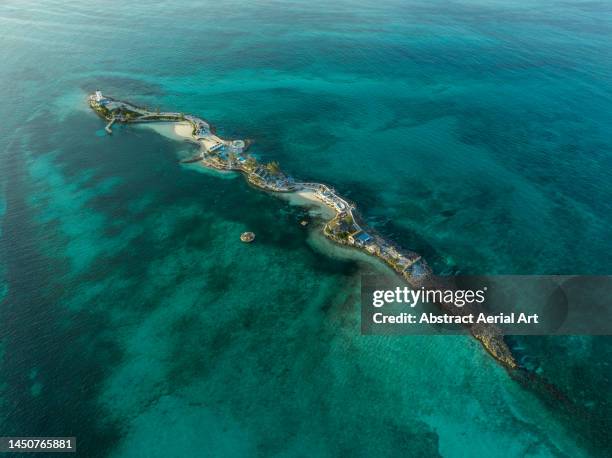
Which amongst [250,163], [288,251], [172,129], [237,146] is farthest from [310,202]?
[172,129]

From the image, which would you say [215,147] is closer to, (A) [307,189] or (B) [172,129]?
(B) [172,129]

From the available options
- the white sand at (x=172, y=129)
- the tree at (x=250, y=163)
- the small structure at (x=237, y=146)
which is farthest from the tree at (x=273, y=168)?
the white sand at (x=172, y=129)

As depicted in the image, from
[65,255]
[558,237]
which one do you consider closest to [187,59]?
[65,255]

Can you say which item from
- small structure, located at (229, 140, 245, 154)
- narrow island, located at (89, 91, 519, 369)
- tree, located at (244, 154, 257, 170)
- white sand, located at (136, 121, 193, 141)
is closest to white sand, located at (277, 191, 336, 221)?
narrow island, located at (89, 91, 519, 369)

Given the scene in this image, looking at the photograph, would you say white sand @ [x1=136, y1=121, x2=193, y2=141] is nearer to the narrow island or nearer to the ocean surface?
the narrow island

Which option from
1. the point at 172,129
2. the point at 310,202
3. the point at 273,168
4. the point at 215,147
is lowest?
the point at 310,202

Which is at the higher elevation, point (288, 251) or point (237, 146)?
point (237, 146)
